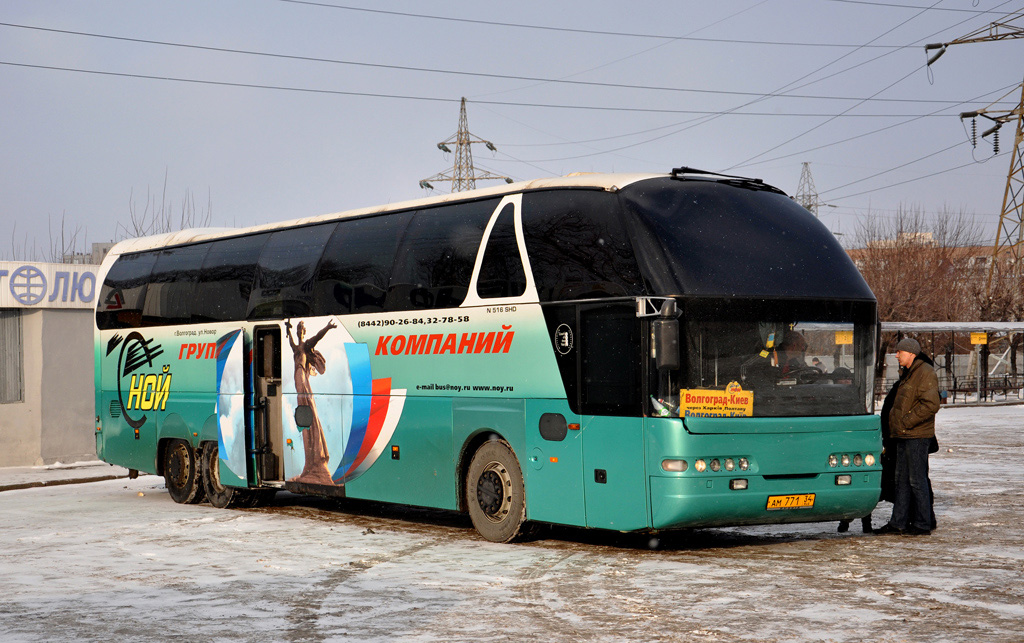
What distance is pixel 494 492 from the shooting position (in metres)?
13.0

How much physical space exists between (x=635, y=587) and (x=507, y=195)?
15.9 feet

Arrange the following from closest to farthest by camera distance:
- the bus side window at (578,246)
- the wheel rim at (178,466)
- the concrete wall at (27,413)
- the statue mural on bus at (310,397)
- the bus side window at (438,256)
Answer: the bus side window at (578,246) → the bus side window at (438,256) → the statue mural on bus at (310,397) → the wheel rim at (178,466) → the concrete wall at (27,413)

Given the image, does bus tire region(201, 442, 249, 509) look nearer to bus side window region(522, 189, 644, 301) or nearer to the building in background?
bus side window region(522, 189, 644, 301)

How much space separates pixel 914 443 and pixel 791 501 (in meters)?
1.82

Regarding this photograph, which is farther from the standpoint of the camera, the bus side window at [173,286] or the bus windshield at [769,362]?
the bus side window at [173,286]

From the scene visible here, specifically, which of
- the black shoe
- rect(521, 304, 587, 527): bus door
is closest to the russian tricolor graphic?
rect(521, 304, 587, 527): bus door

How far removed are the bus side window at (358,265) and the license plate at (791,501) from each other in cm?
519

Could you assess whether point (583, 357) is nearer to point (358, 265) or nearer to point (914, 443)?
point (914, 443)

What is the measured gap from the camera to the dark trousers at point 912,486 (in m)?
12.5

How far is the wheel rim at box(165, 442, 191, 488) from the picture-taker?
60.2 ft

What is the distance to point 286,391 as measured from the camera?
16.2 metres

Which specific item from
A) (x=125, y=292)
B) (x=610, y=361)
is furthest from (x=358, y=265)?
(x=125, y=292)

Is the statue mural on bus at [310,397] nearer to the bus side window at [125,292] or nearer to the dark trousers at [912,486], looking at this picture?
the bus side window at [125,292]

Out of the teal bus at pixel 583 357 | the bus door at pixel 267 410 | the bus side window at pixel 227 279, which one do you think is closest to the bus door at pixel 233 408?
the bus door at pixel 267 410
